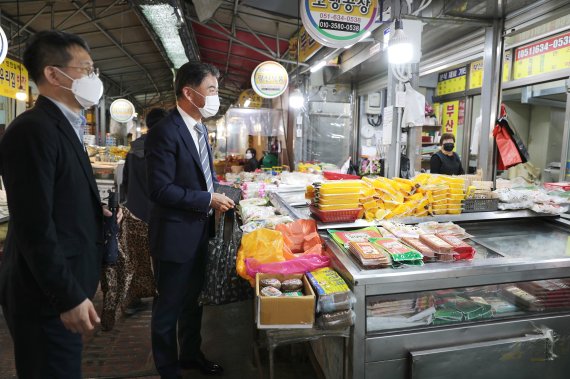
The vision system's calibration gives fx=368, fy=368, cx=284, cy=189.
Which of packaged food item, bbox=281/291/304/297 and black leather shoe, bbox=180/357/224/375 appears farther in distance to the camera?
black leather shoe, bbox=180/357/224/375

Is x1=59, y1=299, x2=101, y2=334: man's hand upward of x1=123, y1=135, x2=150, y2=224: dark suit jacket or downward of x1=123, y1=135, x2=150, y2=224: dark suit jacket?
downward

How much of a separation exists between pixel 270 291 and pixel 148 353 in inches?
73.4

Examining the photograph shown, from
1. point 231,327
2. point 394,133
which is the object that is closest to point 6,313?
point 231,327

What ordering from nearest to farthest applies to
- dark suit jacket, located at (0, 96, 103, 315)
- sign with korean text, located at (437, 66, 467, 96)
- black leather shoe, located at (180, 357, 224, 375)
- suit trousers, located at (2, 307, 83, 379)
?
dark suit jacket, located at (0, 96, 103, 315) → suit trousers, located at (2, 307, 83, 379) → black leather shoe, located at (180, 357, 224, 375) → sign with korean text, located at (437, 66, 467, 96)

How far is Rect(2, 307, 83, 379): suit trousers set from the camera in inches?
61.6

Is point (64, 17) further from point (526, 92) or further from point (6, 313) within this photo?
point (526, 92)

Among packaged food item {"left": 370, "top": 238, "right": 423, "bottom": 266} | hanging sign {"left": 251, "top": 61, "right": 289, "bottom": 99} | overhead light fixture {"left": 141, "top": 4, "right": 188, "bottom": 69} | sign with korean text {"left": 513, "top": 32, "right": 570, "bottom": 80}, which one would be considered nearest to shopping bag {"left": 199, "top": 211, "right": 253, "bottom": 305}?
packaged food item {"left": 370, "top": 238, "right": 423, "bottom": 266}

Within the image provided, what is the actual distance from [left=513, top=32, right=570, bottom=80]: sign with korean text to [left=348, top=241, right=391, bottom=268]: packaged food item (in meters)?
4.54

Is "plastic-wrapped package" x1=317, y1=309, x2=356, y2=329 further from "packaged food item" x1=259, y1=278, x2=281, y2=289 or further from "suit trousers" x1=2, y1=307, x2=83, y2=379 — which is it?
"suit trousers" x1=2, y1=307, x2=83, y2=379

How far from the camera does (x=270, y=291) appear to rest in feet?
7.14

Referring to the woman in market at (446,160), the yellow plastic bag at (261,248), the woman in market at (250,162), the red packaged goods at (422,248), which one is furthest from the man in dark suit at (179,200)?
the woman in market at (250,162)

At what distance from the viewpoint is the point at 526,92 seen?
20.7 ft

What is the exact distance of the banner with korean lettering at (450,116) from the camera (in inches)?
315

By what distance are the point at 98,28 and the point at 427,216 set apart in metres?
8.97
